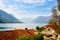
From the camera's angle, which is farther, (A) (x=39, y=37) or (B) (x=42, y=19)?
(B) (x=42, y=19)

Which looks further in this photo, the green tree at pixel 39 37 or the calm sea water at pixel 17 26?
the green tree at pixel 39 37

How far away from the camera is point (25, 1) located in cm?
354

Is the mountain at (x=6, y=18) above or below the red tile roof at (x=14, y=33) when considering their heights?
above

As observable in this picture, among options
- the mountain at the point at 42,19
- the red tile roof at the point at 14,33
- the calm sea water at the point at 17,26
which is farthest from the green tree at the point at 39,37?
the mountain at the point at 42,19

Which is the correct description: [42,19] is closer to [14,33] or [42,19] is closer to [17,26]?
[17,26]

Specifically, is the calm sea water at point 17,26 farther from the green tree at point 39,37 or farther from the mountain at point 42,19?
the green tree at point 39,37

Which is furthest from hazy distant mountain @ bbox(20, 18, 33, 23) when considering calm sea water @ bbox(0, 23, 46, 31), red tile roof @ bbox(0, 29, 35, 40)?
red tile roof @ bbox(0, 29, 35, 40)

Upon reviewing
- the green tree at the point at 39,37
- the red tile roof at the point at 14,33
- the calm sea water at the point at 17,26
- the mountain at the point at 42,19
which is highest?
the mountain at the point at 42,19

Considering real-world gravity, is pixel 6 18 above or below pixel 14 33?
above

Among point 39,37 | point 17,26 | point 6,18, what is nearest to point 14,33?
point 17,26

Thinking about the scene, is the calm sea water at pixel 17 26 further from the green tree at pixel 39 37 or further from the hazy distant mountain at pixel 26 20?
the green tree at pixel 39 37

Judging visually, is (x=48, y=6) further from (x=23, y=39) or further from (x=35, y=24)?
(x=23, y=39)

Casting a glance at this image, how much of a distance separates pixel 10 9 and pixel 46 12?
78cm

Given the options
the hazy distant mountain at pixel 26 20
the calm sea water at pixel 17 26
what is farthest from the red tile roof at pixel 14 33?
the hazy distant mountain at pixel 26 20
